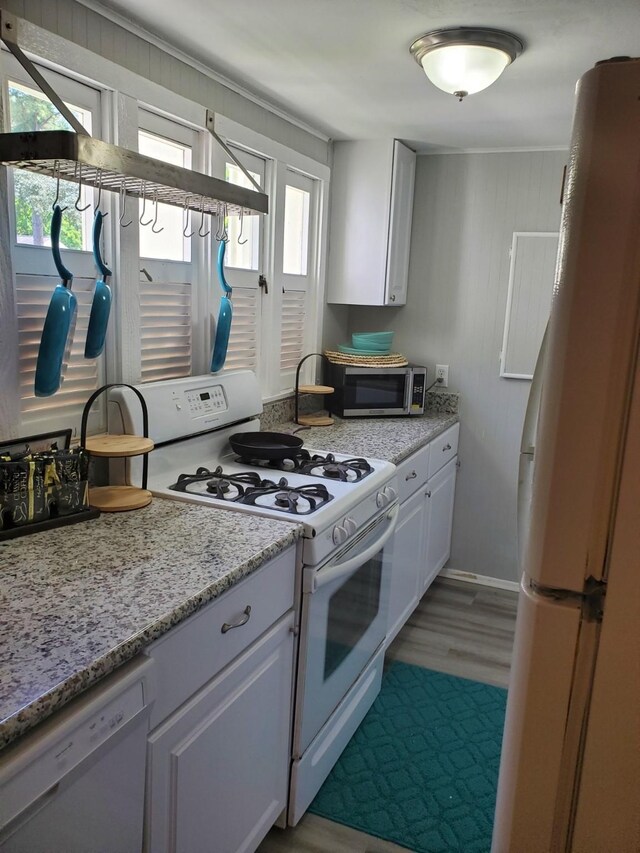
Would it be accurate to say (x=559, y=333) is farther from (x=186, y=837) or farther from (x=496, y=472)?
(x=496, y=472)

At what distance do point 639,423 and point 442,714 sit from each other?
2.05 metres

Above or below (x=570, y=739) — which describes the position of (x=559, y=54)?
above

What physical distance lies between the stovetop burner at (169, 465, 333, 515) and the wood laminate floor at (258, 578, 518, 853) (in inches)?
48.4

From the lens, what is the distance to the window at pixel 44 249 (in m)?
1.62

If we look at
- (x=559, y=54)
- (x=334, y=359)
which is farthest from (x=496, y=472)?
(x=559, y=54)

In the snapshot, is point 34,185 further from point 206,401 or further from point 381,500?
point 381,500

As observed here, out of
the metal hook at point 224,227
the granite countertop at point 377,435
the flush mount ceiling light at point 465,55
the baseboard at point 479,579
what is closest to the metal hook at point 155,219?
the metal hook at point 224,227

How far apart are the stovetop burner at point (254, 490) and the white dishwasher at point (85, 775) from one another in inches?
28.8

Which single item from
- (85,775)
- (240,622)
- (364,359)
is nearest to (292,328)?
(364,359)

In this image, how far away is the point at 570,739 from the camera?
32.7 inches

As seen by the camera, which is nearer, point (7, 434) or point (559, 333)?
point (559, 333)

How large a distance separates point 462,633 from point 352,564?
1386 mm

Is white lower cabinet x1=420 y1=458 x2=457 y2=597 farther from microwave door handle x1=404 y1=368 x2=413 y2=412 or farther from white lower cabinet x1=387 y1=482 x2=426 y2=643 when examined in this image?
microwave door handle x1=404 y1=368 x2=413 y2=412

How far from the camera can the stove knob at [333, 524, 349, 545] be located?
1.86 metres
